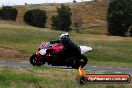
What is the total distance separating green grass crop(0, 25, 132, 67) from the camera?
4378cm

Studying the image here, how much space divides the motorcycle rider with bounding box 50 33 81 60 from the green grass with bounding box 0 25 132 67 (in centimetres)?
1791

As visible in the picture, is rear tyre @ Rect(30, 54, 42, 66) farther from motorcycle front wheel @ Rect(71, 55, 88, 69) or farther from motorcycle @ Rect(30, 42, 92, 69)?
motorcycle front wheel @ Rect(71, 55, 88, 69)

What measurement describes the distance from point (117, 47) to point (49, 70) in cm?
2941

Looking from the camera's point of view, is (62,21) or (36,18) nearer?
(62,21)

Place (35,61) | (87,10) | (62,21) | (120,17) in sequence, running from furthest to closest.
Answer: (87,10)
(62,21)
(120,17)
(35,61)

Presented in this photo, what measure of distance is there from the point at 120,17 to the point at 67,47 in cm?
5047

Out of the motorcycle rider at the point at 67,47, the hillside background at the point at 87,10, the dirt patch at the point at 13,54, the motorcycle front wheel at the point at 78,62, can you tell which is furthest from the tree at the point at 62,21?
the motorcycle rider at the point at 67,47

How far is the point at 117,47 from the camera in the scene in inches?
1948

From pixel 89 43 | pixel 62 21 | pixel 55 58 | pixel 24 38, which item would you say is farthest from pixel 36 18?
pixel 55 58

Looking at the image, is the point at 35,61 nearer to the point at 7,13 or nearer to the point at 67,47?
the point at 67,47

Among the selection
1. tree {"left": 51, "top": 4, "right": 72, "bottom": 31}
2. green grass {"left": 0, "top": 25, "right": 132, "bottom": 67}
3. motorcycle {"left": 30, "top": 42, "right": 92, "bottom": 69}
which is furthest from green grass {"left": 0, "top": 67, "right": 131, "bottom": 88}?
tree {"left": 51, "top": 4, "right": 72, "bottom": 31}

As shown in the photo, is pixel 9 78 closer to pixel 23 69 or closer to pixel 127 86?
pixel 23 69

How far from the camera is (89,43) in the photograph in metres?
50.0

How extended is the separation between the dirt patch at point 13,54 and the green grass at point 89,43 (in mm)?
1616
